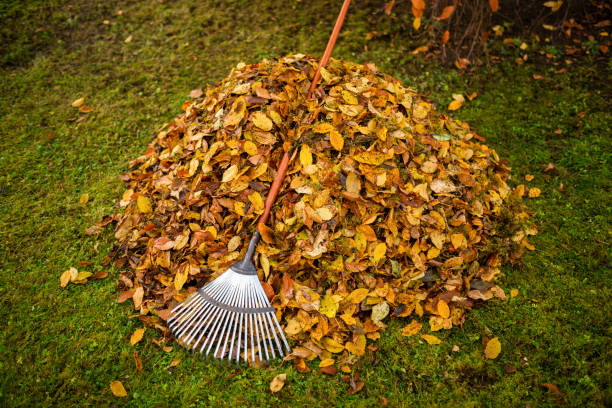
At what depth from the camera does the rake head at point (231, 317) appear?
1891mm

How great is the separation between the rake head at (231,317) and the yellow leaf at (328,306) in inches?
9.8

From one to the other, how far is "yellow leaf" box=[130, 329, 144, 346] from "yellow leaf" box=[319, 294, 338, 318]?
3.28ft

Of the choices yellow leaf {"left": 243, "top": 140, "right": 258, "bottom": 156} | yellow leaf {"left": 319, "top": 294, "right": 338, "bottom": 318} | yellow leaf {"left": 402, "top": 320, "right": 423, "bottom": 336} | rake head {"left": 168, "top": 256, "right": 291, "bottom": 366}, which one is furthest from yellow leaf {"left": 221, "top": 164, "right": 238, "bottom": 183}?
yellow leaf {"left": 402, "top": 320, "right": 423, "bottom": 336}

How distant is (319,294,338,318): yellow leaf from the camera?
1.94 m

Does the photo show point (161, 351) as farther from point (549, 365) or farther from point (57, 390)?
point (549, 365)

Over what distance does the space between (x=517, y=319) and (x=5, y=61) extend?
16.9ft

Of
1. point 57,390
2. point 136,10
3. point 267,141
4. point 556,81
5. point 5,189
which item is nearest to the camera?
point 57,390

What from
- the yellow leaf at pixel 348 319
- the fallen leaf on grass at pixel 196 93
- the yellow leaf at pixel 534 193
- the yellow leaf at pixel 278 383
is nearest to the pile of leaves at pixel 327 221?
the yellow leaf at pixel 348 319

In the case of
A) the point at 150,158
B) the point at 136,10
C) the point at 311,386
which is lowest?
the point at 311,386

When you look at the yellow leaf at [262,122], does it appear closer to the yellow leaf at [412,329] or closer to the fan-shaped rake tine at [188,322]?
the fan-shaped rake tine at [188,322]

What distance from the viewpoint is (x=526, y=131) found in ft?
10.5

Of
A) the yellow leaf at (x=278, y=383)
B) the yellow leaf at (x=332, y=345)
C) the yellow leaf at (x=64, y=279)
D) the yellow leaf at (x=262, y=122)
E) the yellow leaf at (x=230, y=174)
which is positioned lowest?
the yellow leaf at (x=278, y=383)

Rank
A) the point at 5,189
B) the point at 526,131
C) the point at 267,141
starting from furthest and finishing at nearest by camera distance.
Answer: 1. the point at 526,131
2. the point at 5,189
3. the point at 267,141

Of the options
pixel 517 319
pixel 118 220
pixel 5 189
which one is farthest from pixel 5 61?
pixel 517 319
